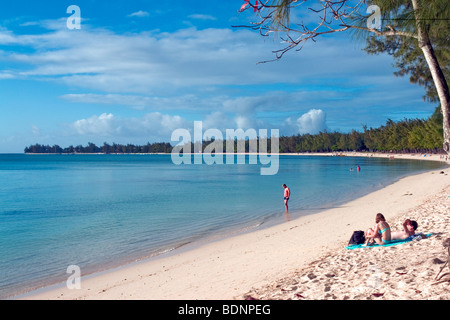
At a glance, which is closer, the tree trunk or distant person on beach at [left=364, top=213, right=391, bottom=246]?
the tree trunk

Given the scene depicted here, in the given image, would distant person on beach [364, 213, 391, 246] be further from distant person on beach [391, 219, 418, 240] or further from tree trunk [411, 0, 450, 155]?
tree trunk [411, 0, 450, 155]

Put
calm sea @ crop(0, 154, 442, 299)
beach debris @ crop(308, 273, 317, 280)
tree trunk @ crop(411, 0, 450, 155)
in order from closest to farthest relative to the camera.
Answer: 1. tree trunk @ crop(411, 0, 450, 155)
2. beach debris @ crop(308, 273, 317, 280)
3. calm sea @ crop(0, 154, 442, 299)

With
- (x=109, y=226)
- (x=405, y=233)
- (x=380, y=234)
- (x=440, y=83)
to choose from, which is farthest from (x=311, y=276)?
(x=109, y=226)

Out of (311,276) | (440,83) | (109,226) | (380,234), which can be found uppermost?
(440,83)

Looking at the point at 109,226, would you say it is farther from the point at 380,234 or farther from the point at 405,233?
the point at 405,233

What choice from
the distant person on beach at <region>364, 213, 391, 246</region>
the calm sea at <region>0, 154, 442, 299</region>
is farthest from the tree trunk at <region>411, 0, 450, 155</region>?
the calm sea at <region>0, 154, 442, 299</region>

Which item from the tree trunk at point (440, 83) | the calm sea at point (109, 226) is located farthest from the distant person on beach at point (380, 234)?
the calm sea at point (109, 226)

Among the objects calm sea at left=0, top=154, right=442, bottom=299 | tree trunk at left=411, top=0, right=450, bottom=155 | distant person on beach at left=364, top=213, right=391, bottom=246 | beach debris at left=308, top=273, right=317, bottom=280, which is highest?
tree trunk at left=411, top=0, right=450, bottom=155

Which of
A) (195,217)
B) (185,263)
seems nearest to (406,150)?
(195,217)

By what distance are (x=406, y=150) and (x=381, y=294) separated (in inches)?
5712
